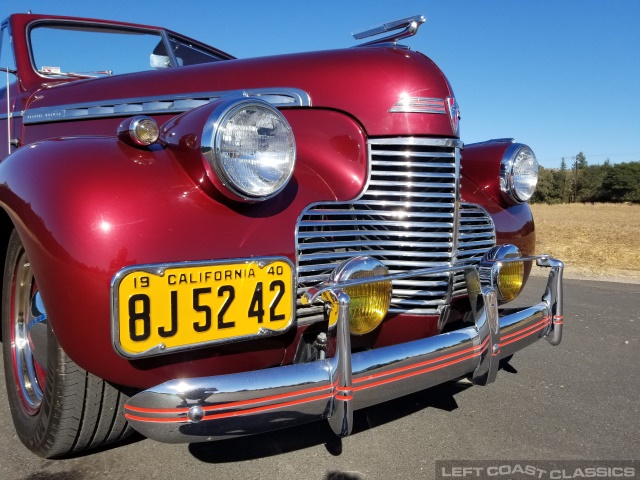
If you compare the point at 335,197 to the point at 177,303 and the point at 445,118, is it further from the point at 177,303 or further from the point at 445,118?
the point at 177,303

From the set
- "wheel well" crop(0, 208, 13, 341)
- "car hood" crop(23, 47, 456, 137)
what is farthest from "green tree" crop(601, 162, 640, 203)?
"wheel well" crop(0, 208, 13, 341)

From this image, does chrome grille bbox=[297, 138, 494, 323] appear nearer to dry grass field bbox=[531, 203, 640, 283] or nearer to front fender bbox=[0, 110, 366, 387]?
front fender bbox=[0, 110, 366, 387]

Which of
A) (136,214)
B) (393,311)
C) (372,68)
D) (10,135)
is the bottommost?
(393,311)

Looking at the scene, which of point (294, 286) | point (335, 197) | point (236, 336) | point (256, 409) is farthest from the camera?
point (335, 197)

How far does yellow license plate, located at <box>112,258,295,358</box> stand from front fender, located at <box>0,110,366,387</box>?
0.04 m

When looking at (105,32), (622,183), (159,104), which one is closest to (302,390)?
(159,104)

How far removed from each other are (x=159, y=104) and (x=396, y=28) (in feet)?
3.63

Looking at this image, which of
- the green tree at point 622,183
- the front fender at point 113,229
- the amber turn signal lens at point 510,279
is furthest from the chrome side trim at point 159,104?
the green tree at point 622,183

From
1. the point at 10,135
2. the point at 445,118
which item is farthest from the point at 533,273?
the point at 10,135

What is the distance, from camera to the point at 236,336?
5.32 feet

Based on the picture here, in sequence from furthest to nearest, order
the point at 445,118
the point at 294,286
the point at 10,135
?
the point at 10,135
the point at 445,118
the point at 294,286

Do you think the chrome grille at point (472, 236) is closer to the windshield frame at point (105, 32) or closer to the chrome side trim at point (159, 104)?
the chrome side trim at point (159, 104)

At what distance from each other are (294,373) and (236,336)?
203mm

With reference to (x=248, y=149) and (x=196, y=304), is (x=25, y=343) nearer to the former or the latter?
(x=196, y=304)
